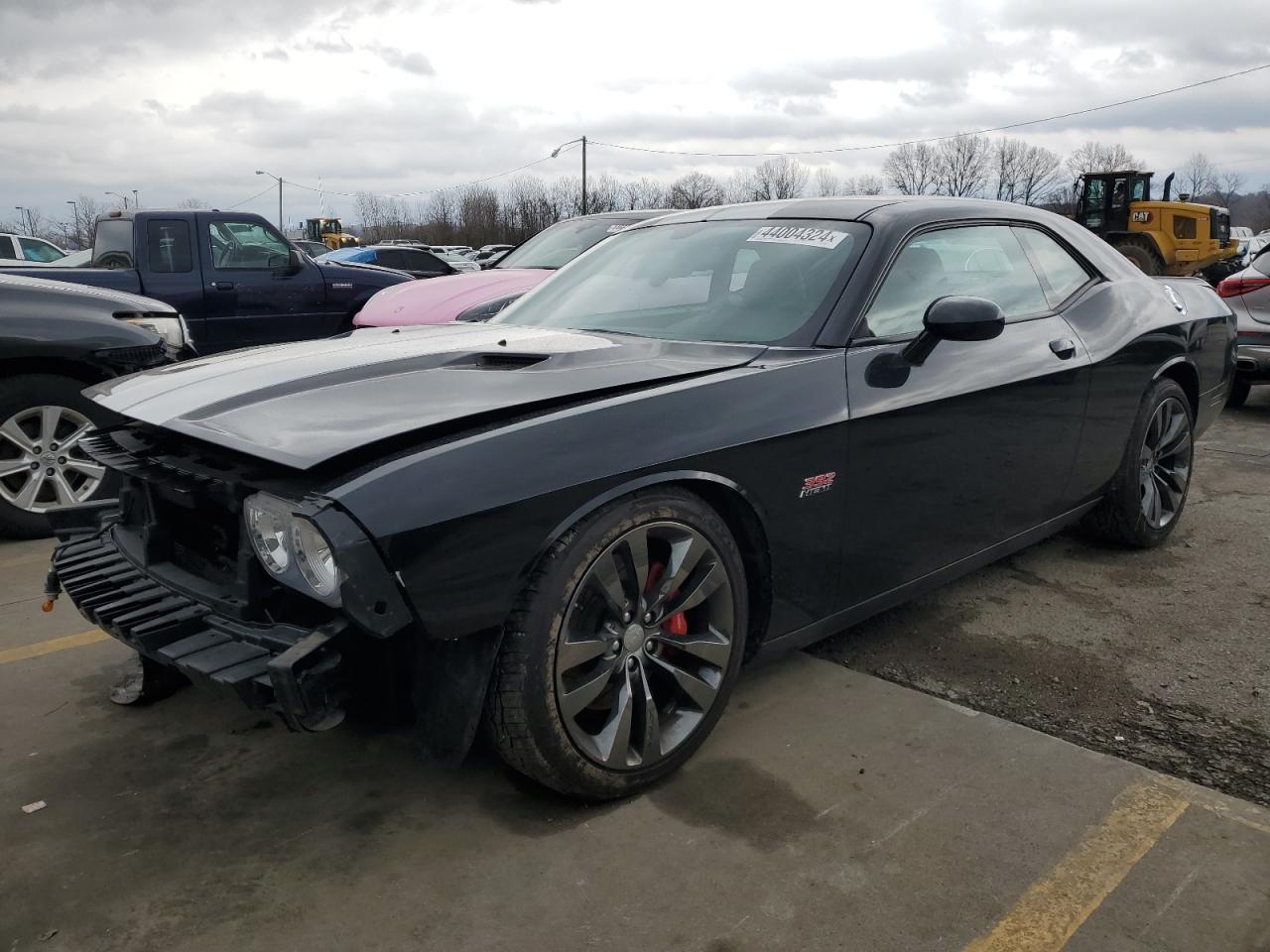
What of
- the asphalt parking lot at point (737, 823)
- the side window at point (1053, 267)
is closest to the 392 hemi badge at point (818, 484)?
the asphalt parking lot at point (737, 823)

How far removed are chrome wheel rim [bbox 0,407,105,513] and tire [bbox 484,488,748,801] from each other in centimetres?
331

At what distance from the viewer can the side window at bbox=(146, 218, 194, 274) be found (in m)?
8.42

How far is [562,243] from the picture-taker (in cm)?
823

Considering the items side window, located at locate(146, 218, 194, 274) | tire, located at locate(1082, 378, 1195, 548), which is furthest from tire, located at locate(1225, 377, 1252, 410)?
side window, located at locate(146, 218, 194, 274)

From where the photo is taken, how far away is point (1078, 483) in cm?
384

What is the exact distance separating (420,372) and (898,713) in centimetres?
168

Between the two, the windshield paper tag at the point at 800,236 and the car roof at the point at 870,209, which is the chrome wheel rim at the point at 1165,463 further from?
the windshield paper tag at the point at 800,236

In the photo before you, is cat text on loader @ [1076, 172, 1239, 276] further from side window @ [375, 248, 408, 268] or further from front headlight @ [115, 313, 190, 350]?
front headlight @ [115, 313, 190, 350]

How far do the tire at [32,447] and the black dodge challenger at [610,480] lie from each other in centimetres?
202

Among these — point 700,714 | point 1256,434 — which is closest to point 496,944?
point 700,714

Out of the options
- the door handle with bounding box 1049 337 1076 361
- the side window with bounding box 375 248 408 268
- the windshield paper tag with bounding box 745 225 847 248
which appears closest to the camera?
the windshield paper tag with bounding box 745 225 847 248

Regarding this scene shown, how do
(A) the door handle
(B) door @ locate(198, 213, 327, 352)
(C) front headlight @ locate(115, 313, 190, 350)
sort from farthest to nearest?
(B) door @ locate(198, 213, 327, 352), (C) front headlight @ locate(115, 313, 190, 350), (A) the door handle

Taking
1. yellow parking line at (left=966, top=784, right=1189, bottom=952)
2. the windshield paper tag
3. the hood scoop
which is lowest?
yellow parking line at (left=966, top=784, right=1189, bottom=952)

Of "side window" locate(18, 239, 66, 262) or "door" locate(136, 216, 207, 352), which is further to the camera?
"side window" locate(18, 239, 66, 262)
